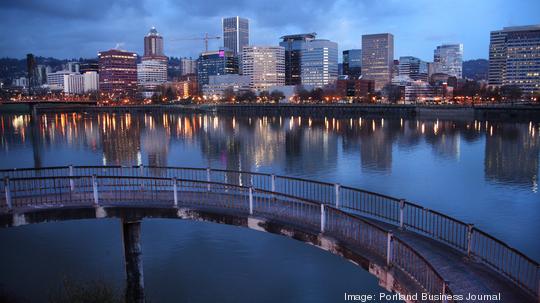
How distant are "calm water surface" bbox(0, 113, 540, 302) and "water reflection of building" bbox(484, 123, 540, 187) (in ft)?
0.47

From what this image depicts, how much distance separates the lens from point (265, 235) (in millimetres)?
27672

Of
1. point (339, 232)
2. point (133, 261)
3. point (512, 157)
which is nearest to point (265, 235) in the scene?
→ point (133, 261)

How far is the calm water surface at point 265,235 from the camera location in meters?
21.5

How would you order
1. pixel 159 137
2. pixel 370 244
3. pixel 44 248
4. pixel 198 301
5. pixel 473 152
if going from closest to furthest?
pixel 370 244 < pixel 198 301 < pixel 44 248 < pixel 473 152 < pixel 159 137

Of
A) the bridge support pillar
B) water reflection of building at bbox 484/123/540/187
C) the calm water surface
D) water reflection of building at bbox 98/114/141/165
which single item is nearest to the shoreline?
water reflection of building at bbox 484/123/540/187

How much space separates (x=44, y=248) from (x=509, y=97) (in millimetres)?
193633

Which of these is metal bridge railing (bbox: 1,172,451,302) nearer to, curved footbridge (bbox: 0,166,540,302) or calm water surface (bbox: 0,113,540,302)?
curved footbridge (bbox: 0,166,540,302)

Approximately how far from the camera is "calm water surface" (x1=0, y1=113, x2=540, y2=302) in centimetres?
2147

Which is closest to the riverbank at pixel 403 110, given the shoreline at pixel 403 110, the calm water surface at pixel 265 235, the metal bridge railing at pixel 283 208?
the shoreline at pixel 403 110

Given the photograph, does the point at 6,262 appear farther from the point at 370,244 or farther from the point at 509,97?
the point at 509,97

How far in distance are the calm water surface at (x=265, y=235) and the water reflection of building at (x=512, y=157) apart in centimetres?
14

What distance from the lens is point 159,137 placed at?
3455 inches

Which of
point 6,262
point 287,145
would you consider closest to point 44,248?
point 6,262

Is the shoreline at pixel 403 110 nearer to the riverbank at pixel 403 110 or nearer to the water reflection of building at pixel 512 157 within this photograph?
the riverbank at pixel 403 110
